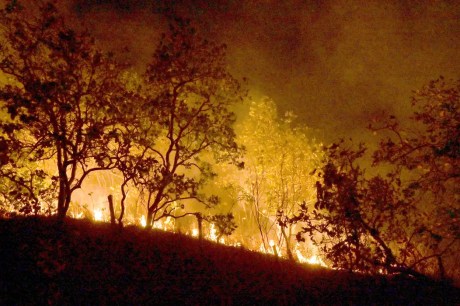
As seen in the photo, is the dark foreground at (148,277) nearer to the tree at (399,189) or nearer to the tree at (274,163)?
the tree at (399,189)

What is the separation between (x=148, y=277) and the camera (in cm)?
1028

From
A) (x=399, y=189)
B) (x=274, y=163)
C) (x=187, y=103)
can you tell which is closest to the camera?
(x=399, y=189)

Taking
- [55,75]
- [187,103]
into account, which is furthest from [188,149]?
[55,75]

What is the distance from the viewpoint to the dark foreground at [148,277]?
853 cm

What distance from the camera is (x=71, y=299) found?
8.05 m

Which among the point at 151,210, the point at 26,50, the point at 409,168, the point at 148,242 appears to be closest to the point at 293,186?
the point at 151,210

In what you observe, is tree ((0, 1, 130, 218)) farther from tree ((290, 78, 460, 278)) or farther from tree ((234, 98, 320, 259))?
tree ((234, 98, 320, 259))

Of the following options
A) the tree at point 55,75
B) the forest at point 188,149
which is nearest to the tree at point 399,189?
the forest at point 188,149

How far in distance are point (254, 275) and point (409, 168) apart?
6.62 metres

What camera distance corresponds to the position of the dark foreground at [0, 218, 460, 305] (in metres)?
8.53

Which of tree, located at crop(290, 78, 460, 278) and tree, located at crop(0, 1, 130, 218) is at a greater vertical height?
tree, located at crop(0, 1, 130, 218)

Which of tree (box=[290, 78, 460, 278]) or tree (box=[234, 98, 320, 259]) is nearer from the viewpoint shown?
tree (box=[290, 78, 460, 278])

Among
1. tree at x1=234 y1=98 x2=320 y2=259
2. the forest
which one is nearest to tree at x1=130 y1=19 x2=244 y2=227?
the forest

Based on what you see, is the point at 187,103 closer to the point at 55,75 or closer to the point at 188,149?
the point at 188,149
